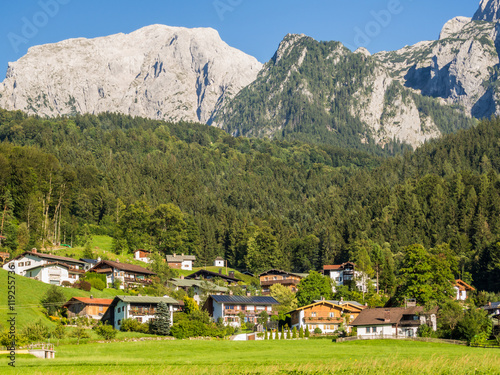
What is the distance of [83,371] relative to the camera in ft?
142

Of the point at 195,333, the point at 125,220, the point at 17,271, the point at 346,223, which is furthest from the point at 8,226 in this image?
the point at 346,223

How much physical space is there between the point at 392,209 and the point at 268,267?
4228 cm

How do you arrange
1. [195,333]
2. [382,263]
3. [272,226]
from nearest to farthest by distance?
1. [195,333]
2. [382,263]
3. [272,226]

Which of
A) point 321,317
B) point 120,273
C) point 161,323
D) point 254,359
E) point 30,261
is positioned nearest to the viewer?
point 254,359

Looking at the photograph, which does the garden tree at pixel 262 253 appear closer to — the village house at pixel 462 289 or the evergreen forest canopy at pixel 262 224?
the evergreen forest canopy at pixel 262 224

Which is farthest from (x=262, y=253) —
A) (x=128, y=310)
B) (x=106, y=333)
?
(x=106, y=333)

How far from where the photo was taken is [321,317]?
9838 centimetres

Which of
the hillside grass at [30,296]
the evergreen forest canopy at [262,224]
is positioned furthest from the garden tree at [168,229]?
the hillside grass at [30,296]

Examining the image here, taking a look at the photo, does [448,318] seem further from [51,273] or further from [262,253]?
[262,253]

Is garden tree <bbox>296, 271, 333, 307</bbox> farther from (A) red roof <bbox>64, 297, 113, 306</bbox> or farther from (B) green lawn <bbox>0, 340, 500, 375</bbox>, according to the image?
(B) green lawn <bbox>0, 340, 500, 375</bbox>

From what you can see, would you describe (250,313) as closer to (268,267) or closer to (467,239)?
(268,267)

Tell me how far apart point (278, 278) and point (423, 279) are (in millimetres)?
52922

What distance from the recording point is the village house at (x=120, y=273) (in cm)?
11894

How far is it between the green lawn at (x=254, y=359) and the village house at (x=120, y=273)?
1876 inches
